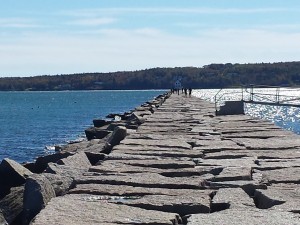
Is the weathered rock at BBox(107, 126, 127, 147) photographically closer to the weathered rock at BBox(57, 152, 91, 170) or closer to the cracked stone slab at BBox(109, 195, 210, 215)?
the weathered rock at BBox(57, 152, 91, 170)

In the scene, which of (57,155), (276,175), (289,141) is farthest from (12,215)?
(57,155)

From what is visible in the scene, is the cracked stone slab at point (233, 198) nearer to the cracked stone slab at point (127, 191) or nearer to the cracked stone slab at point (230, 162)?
the cracked stone slab at point (127, 191)

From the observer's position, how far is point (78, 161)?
6.66 m

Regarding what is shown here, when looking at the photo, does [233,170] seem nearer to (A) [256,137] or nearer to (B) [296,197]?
(B) [296,197]

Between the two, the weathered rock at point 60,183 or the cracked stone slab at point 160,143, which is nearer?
the weathered rock at point 60,183

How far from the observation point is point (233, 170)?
5.24m

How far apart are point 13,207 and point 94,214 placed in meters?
2.03

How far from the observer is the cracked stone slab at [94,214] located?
12.0ft

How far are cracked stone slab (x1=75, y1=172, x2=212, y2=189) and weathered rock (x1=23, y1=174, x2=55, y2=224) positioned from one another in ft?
1.10

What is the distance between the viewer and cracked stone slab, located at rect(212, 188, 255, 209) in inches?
162

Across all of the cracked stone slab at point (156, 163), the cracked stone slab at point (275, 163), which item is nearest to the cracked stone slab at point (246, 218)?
the cracked stone slab at point (275, 163)

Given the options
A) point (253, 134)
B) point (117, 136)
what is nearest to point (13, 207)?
point (117, 136)

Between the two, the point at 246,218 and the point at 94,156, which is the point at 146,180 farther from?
the point at 94,156

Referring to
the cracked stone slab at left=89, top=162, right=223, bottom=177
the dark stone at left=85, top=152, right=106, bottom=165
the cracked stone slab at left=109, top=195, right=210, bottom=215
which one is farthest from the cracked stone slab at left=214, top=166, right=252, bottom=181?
the dark stone at left=85, top=152, right=106, bottom=165
